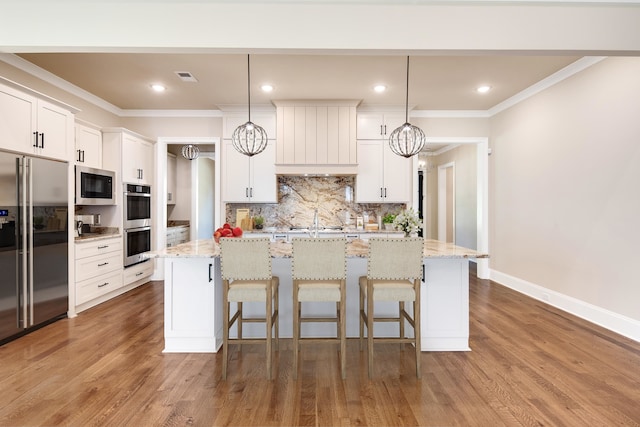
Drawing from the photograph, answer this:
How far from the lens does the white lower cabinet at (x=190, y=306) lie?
2881 mm

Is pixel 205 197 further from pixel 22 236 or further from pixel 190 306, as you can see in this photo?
pixel 190 306

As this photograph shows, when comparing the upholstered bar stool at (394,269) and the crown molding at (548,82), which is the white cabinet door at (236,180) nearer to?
the upholstered bar stool at (394,269)

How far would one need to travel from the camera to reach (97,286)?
4.29m

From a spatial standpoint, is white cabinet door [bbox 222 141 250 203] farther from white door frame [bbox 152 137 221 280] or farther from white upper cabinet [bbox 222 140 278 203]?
white door frame [bbox 152 137 221 280]

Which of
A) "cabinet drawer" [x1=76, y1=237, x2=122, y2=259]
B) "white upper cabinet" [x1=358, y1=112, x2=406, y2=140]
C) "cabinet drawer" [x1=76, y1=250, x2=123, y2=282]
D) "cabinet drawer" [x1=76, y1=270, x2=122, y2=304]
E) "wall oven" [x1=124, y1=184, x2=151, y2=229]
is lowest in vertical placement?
"cabinet drawer" [x1=76, y1=270, x2=122, y2=304]

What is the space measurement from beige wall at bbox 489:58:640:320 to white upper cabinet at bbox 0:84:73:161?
566cm

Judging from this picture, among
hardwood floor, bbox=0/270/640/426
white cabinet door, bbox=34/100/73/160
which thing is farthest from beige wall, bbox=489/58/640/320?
white cabinet door, bbox=34/100/73/160

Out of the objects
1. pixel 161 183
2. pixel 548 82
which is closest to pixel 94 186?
pixel 161 183

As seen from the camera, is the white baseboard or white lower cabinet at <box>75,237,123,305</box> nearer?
the white baseboard

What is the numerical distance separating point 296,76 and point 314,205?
2.19m

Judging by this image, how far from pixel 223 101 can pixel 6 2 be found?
2.80 meters

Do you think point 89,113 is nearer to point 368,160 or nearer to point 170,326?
point 170,326

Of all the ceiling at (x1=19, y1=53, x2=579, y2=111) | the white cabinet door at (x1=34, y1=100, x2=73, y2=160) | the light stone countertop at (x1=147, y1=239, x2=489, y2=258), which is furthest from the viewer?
the ceiling at (x1=19, y1=53, x2=579, y2=111)

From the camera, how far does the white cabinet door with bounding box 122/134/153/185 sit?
4.91 m
